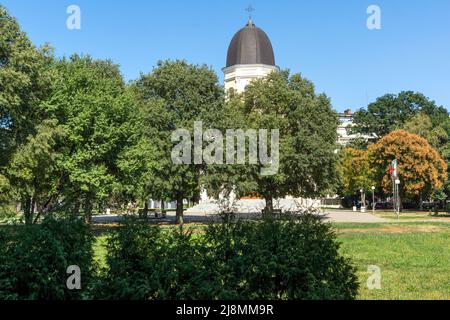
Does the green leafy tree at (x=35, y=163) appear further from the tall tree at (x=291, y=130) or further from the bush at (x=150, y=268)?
the bush at (x=150, y=268)

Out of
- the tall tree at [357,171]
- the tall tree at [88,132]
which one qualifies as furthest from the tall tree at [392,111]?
the tall tree at [88,132]

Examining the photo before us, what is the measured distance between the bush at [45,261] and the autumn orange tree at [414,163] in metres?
60.8

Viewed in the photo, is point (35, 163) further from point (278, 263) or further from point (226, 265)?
point (278, 263)

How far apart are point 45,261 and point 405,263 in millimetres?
12383

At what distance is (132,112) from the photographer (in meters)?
36.4

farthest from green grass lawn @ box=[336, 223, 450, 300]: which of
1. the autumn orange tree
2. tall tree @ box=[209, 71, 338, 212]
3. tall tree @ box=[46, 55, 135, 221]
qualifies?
the autumn orange tree

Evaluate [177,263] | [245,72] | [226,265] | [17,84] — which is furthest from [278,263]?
[245,72]

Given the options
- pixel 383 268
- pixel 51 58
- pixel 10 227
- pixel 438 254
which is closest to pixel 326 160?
pixel 51 58

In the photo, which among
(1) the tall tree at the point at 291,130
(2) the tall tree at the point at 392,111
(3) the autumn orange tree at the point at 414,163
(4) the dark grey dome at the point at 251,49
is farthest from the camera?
(2) the tall tree at the point at 392,111

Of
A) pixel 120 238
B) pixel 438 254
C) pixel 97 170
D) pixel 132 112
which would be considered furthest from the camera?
A: pixel 132 112

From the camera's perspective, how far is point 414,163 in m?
64.1

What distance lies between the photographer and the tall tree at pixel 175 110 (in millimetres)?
40188
